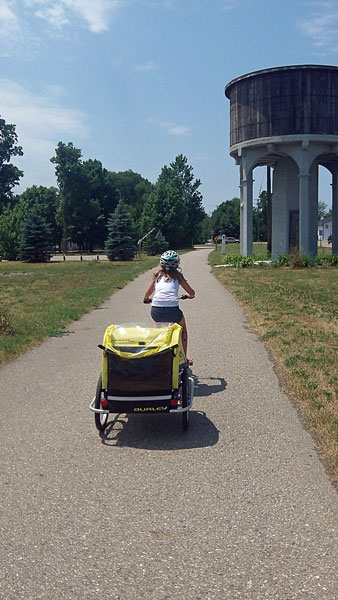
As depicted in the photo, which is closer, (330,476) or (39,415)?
(330,476)

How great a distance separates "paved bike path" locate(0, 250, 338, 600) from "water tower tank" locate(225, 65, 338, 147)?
25961 mm

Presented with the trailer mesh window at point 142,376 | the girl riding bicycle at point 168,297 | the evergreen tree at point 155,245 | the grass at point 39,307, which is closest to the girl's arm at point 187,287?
the girl riding bicycle at point 168,297

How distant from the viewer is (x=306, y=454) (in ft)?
16.9

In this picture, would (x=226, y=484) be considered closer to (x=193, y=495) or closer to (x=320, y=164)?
(x=193, y=495)

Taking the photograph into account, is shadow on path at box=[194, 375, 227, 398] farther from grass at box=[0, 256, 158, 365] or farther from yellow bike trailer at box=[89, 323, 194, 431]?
grass at box=[0, 256, 158, 365]

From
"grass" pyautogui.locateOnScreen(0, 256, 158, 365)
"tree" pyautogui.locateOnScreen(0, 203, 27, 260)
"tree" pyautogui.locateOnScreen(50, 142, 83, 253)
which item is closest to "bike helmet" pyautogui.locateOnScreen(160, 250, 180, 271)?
"grass" pyautogui.locateOnScreen(0, 256, 158, 365)

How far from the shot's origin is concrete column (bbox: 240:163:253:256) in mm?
33156

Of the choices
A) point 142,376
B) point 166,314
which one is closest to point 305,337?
point 166,314

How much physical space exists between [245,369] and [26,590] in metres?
5.55

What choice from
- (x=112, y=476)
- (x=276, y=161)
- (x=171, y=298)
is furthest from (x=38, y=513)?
(x=276, y=161)

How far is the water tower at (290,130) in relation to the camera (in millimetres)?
31016

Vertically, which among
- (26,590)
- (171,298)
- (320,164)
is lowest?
(26,590)

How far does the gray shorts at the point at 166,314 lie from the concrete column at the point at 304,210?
84.9ft

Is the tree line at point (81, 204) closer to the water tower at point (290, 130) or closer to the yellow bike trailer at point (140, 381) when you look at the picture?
the water tower at point (290, 130)
